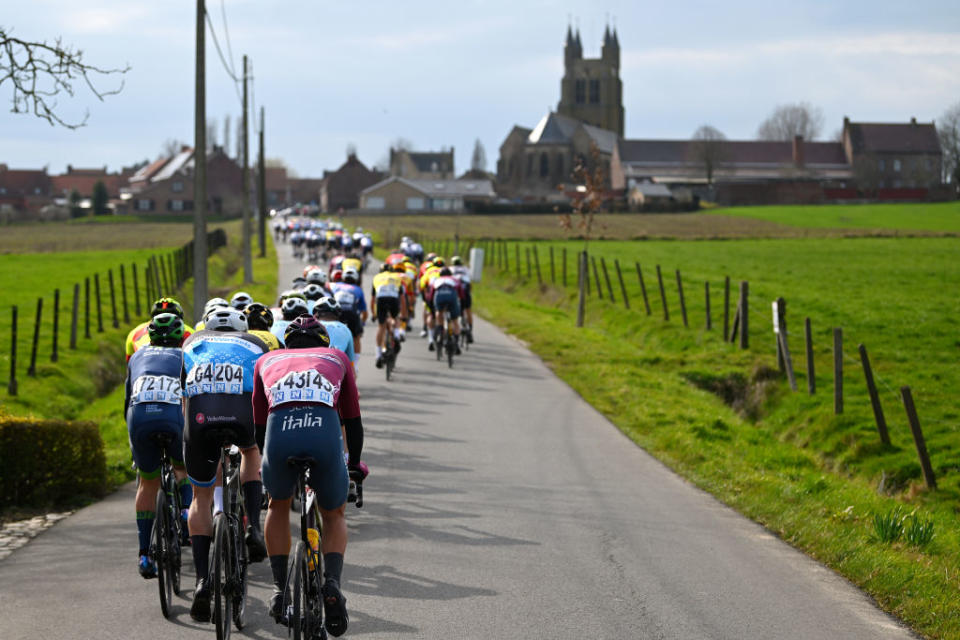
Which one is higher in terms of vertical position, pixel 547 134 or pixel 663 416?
pixel 547 134

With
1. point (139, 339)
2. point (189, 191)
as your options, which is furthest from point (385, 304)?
point (189, 191)

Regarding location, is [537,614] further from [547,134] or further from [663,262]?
[547,134]

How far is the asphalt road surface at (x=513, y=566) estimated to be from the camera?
6949 millimetres

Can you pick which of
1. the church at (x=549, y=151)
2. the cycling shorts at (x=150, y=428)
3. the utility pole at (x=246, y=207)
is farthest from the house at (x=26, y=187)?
the cycling shorts at (x=150, y=428)

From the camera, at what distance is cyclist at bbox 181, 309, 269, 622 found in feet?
22.3

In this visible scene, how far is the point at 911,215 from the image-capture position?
97.4 metres

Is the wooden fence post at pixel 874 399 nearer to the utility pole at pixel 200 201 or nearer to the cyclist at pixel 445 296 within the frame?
the cyclist at pixel 445 296

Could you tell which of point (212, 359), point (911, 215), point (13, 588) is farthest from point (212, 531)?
point (911, 215)

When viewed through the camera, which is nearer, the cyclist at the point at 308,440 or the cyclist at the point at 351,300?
the cyclist at the point at 308,440

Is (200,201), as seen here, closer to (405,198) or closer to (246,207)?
(246,207)

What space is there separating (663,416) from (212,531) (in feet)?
32.9

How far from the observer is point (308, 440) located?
6059 mm

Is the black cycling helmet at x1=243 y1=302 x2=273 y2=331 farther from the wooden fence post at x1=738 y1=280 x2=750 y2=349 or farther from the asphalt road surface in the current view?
the wooden fence post at x1=738 y1=280 x2=750 y2=349

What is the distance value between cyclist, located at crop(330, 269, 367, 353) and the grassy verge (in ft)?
11.9
